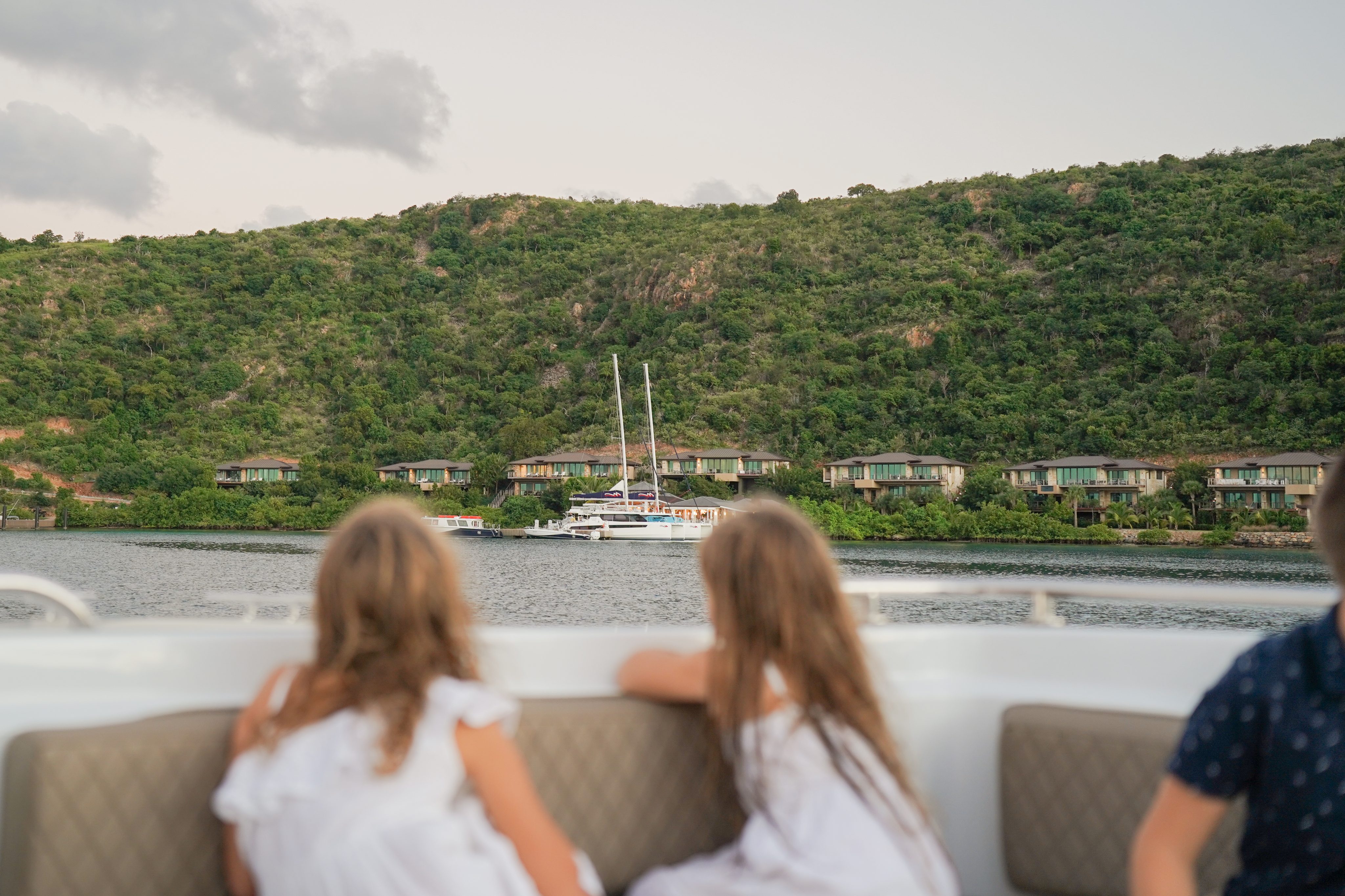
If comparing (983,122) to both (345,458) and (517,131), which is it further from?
(345,458)

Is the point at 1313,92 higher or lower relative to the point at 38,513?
higher

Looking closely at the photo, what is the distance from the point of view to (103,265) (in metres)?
72.9

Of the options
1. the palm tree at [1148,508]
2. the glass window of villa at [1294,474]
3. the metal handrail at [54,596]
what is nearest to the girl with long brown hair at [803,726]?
the metal handrail at [54,596]

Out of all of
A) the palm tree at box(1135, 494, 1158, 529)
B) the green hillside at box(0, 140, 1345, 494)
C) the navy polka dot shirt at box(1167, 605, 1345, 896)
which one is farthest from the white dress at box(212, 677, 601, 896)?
the green hillside at box(0, 140, 1345, 494)

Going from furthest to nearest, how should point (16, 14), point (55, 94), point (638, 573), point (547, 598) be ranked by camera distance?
point (16, 14) < point (55, 94) < point (638, 573) < point (547, 598)

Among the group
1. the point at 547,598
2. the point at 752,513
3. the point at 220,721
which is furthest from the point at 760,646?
the point at 547,598

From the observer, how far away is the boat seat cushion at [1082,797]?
1.63 metres

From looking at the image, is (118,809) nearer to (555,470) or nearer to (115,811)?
(115,811)

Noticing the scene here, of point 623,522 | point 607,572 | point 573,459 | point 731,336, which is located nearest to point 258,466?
point 573,459

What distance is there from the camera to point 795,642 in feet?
4.24

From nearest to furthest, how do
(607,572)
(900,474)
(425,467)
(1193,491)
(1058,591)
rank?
(1058,591) → (607,572) → (1193,491) → (900,474) → (425,467)

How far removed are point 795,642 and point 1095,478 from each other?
1901 inches

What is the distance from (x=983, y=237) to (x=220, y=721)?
7075 cm

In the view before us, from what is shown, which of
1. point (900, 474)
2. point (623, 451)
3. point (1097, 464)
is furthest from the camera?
point (900, 474)
